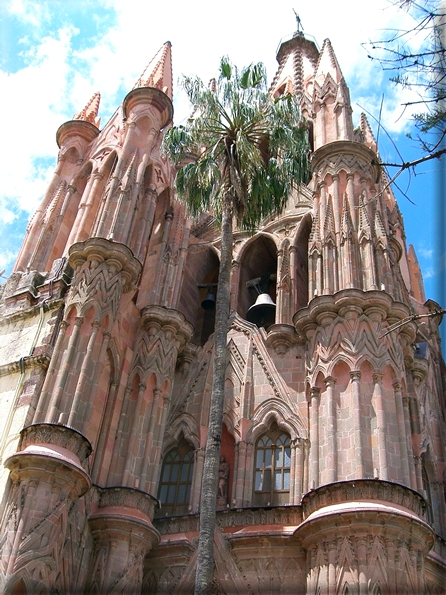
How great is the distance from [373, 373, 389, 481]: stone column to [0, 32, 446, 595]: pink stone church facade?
6 cm

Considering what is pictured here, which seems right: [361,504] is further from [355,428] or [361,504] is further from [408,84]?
[408,84]

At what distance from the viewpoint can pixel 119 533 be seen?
58.0 ft

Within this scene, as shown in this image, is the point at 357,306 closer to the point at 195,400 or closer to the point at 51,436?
the point at 195,400

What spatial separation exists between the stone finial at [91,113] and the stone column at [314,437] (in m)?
16.1

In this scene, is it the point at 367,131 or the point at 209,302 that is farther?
the point at 367,131

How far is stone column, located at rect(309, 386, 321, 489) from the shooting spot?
1805 centimetres

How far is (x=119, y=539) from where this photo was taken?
17656 millimetres

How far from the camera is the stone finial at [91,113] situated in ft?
98.4

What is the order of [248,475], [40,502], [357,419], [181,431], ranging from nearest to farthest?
1. [40,502]
2. [357,419]
3. [248,475]
4. [181,431]

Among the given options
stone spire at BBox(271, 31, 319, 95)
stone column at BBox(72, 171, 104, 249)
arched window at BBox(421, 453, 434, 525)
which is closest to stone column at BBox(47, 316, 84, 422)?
stone column at BBox(72, 171, 104, 249)

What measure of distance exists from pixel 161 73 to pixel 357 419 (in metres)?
17.3

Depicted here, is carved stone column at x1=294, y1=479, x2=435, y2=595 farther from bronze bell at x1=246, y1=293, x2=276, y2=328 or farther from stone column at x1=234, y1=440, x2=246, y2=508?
bronze bell at x1=246, y1=293, x2=276, y2=328

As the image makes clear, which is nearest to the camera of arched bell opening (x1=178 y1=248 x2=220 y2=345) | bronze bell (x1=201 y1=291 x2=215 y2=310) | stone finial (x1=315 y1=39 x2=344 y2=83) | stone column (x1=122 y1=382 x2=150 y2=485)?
stone column (x1=122 y1=382 x2=150 y2=485)

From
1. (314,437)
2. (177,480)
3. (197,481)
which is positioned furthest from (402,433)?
(177,480)
